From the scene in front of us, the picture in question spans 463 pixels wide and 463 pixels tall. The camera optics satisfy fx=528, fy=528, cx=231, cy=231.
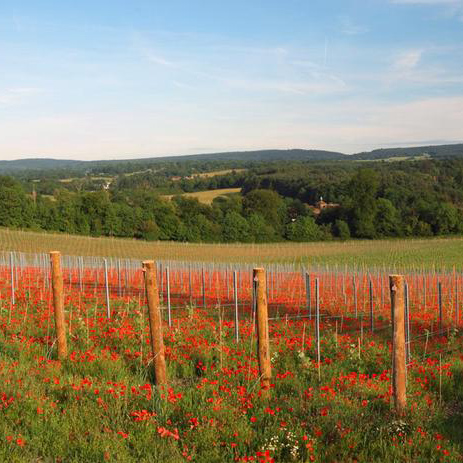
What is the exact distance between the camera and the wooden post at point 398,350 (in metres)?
5.34

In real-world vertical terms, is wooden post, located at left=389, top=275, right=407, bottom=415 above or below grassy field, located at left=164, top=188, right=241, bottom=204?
above

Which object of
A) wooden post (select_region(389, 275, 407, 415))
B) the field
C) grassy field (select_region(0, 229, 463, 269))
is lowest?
grassy field (select_region(0, 229, 463, 269))

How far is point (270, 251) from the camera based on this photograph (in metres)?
60.8

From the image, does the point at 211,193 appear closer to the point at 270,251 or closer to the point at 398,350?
the point at 270,251

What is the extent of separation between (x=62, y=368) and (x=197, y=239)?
69.9m

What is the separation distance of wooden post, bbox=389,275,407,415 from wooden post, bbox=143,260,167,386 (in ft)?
8.35

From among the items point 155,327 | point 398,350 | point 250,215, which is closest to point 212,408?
point 155,327

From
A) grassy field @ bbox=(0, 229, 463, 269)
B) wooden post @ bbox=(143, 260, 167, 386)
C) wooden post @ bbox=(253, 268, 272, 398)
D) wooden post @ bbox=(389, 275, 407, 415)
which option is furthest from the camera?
grassy field @ bbox=(0, 229, 463, 269)

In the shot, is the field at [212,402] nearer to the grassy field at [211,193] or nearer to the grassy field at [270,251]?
the grassy field at [270,251]

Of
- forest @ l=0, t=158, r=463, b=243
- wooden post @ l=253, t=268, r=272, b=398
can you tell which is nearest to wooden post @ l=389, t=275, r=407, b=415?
wooden post @ l=253, t=268, r=272, b=398

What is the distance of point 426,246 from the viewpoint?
60.0 meters

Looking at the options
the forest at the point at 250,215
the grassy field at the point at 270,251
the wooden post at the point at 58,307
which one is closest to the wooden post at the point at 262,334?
the wooden post at the point at 58,307

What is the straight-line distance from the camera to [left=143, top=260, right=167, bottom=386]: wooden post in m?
6.12

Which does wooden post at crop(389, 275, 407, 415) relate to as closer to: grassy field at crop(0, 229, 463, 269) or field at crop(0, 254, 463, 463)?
field at crop(0, 254, 463, 463)
